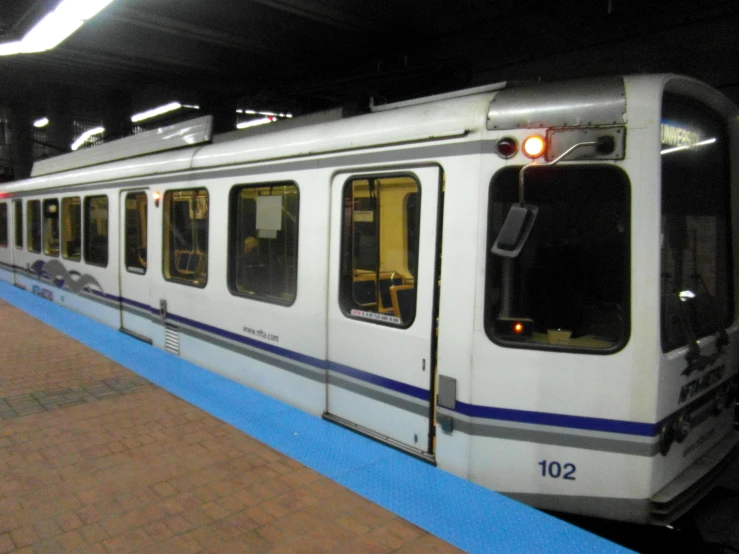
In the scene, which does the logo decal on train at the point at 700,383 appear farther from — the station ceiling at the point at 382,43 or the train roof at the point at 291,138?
the station ceiling at the point at 382,43

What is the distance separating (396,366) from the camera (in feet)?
12.0

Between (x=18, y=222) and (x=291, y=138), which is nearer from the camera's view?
(x=291, y=138)

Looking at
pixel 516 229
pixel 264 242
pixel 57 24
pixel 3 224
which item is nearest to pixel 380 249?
pixel 516 229

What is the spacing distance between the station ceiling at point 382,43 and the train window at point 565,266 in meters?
1.70

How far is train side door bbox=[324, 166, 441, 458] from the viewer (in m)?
3.47

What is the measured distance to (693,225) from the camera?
3.45 m

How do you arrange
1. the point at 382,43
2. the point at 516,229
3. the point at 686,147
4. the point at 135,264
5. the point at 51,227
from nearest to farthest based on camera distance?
the point at 516,229 < the point at 686,147 < the point at 135,264 < the point at 382,43 < the point at 51,227

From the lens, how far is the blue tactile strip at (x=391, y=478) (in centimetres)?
286

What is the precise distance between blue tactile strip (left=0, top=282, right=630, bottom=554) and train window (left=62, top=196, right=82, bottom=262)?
3.52 m

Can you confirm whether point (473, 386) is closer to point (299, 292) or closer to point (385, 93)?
point (299, 292)

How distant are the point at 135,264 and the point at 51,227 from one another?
3529 mm

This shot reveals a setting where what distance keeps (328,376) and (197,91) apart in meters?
9.64

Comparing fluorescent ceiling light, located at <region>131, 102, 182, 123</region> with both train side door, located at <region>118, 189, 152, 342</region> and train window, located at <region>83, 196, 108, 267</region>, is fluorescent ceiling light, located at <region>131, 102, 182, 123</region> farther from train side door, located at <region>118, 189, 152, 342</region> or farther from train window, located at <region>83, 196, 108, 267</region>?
train side door, located at <region>118, 189, 152, 342</region>

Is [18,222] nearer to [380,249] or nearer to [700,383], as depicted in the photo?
[380,249]
